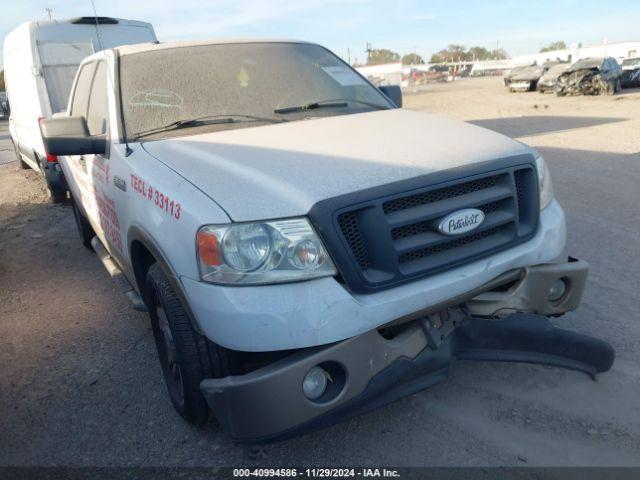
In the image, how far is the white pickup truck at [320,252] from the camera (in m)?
2.16

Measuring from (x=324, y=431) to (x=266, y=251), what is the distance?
1099mm

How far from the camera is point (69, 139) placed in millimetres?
3307

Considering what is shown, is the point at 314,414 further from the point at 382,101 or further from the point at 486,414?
the point at 382,101

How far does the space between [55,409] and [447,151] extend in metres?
2.58

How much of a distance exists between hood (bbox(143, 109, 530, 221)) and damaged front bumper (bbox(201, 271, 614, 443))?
0.61 m

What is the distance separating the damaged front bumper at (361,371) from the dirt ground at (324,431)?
0.32 meters

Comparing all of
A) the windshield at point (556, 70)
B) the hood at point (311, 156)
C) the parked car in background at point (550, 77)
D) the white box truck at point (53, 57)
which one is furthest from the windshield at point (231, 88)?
the windshield at point (556, 70)

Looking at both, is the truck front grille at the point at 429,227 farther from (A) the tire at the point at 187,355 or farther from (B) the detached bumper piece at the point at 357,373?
(A) the tire at the point at 187,355

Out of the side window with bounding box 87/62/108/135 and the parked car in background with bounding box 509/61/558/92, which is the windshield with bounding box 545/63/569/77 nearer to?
the parked car in background with bounding box 509/61/558/92

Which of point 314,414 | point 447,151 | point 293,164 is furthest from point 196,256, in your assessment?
point 447,151

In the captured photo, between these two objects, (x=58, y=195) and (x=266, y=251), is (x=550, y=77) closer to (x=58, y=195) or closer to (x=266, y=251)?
(x=58, y=195)

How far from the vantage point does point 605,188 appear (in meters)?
6.96

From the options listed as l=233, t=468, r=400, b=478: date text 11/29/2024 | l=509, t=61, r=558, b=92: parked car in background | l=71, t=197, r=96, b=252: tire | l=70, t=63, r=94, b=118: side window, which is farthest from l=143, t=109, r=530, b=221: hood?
l=509, t=61, r=558, b=92: parked car in background

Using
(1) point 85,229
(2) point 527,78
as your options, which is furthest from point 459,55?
(1) point 85,229
